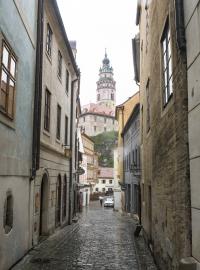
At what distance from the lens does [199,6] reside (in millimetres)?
5613

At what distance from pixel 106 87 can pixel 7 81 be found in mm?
136775

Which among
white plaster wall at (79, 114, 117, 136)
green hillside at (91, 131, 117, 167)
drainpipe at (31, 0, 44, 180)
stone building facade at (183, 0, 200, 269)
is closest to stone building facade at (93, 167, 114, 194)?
green hillside at (91, 131, 117, 167)

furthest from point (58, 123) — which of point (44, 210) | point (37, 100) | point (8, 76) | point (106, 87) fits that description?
point (106, 87)

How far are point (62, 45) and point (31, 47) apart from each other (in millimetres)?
6649

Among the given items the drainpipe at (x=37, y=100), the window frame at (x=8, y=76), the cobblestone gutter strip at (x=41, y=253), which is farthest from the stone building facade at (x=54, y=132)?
the window frame at (x=8, y=76)

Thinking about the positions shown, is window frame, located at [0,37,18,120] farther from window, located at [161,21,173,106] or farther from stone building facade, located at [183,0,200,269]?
stone building facade, located at [183,0,200,269]

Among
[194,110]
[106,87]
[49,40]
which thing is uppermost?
[106,87]

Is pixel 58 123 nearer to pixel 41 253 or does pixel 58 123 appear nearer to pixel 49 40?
pixel 49 40

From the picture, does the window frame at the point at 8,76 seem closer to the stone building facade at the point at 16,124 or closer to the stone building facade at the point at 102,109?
the stone building facade at the point at 16,124

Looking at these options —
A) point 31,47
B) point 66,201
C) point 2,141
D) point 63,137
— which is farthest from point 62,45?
point 2,141

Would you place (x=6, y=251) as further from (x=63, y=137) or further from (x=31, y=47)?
(x=63, y=137)

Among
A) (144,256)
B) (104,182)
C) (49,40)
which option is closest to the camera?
(144,256)

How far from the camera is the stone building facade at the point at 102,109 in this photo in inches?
4776

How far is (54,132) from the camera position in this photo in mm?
17688
